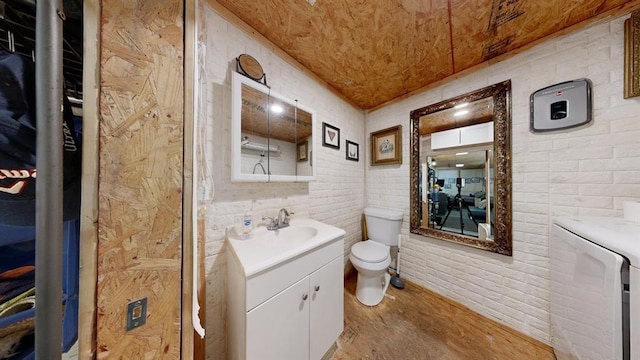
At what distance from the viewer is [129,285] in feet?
1.74

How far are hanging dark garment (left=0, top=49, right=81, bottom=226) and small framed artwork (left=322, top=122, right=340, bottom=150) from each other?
59.7 inches

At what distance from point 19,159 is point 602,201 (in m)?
2.71

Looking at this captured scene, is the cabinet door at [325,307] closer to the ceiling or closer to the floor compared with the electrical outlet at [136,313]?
closer to the floor

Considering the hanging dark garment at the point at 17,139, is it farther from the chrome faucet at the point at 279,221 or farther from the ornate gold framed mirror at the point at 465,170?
the ornate gold framed mirror at the point at 465,170

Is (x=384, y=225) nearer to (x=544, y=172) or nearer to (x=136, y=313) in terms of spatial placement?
(x=544, y=172)

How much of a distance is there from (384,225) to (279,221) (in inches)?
48.3

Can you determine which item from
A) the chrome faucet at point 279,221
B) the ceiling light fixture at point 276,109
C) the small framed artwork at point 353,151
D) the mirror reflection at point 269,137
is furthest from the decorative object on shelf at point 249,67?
the small framed artwork at point 353,151

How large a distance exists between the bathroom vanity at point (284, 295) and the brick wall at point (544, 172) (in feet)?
4.11

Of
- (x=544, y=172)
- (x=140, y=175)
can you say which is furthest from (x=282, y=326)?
(x=544, y=172)

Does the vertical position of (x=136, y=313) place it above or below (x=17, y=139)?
below

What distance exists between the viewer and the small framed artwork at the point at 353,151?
78.9 inches

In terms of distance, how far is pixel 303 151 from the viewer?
146cm

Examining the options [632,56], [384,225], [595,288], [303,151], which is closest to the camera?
[595,288]

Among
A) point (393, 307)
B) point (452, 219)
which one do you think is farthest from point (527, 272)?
point (393, 307)
